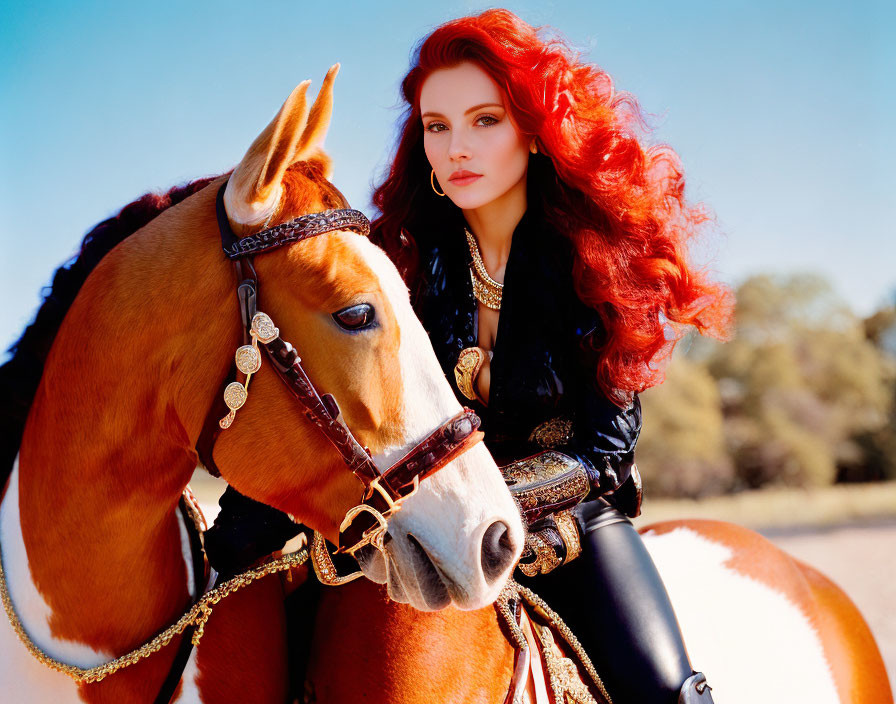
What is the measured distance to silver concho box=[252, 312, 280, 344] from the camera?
160 cm

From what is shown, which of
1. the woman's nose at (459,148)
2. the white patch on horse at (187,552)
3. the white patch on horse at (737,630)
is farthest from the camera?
the white patch on horse at (737,630)

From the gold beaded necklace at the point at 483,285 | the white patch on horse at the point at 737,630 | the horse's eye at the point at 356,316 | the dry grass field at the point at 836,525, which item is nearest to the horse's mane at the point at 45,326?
the horse's eye at the point at 356,316

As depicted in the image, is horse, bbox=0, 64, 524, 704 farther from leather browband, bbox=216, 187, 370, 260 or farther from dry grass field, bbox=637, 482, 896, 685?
dry grass field, bbox=637, 482, 896, 685

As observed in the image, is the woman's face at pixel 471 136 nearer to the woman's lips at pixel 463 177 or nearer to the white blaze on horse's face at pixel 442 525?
the woman's lips at pixel 463 177

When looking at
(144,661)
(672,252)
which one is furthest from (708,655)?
(144,661)

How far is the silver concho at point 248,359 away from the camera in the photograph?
161 cm

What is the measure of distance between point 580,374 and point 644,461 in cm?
2182

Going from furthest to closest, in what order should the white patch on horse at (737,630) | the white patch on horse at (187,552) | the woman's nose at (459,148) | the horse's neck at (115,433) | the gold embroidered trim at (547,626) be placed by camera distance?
the white patch on horse at (737,630) < the woman's nose at (459,148) < the gold embroidered trim at (547,626) < the white patch on horse at (187,552) < the horse's neck at (115,433)

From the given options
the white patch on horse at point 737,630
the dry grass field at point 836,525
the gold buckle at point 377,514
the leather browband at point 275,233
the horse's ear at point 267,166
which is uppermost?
the horse's ear at point 267,166

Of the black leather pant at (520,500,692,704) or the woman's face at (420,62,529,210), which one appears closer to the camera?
the black leather pant at (520,500,692,704)

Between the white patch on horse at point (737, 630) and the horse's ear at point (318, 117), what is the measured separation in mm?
1997

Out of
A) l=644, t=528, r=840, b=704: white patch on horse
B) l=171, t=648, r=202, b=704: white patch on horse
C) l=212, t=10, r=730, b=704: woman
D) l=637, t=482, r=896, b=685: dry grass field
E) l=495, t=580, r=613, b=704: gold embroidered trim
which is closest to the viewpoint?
l=171, t=648, r=202, b=704: white patch on horse

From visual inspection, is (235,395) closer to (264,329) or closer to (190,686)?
(264,329)

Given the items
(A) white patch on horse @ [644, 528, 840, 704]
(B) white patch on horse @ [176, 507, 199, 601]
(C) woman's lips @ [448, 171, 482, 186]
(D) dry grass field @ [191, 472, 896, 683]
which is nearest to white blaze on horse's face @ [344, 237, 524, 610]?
(B) white patch on horse @ [176, 507, 199, 601]
